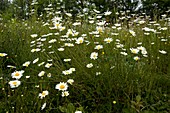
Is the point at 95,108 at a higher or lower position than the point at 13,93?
lower

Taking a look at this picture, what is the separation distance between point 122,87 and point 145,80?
0.19 m

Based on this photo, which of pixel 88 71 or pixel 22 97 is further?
pixel 88 71

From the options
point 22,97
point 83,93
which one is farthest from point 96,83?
point 22,97

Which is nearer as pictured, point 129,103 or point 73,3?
point 129,103

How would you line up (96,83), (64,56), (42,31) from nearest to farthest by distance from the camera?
(96,83)
(64,56)
(42,31)

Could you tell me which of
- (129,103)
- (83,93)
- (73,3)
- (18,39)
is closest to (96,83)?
(83,93)

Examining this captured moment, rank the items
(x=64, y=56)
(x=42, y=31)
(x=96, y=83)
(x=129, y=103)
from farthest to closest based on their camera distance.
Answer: (x=42, y=31) < (x=64, y=56) < (x=96, y=83) < (x=129, y=103)

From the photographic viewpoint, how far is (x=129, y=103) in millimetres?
1791

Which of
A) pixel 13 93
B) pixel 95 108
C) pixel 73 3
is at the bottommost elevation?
pixel 73 3

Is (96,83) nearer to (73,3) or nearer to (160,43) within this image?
(160,43)

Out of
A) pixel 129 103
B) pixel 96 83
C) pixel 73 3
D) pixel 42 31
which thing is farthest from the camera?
pixel 73 3

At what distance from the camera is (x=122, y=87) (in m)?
1.84

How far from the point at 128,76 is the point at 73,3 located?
7.28 meters

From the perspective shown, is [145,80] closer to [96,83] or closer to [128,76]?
[128,76]
